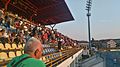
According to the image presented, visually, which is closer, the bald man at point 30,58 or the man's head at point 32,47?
the bald man at point 30,58

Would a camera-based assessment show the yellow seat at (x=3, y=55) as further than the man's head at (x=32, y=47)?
Yes

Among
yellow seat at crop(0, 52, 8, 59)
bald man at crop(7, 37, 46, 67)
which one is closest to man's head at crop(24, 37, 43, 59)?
bald man at crop(7, 37, 46, 67)

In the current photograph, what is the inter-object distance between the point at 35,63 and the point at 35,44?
218 mm

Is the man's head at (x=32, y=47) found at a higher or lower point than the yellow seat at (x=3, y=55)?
higher

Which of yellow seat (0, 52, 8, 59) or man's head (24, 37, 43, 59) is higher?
man's head (24, 37, 43, 59)

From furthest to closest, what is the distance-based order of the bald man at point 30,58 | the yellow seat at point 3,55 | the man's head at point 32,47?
the yellow seat at point 3,55, the man's head at point 32,47, the bald man at point 30,58

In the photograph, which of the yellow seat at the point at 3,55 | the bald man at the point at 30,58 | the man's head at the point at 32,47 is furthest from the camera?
the yellow seat at the point at 3,55

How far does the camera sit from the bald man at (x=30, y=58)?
103 inches

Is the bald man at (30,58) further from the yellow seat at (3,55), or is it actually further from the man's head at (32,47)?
the yellow seat at (3,55)

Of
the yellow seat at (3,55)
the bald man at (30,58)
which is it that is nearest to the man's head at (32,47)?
the bald man at (30,58)

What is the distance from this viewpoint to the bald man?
2.61 metres

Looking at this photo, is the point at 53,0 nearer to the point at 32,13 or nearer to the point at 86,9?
the point at 32,13

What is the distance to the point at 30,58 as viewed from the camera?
2.69 meters

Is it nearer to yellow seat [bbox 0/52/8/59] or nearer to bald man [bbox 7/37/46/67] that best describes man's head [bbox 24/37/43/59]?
bald man [bbox 7/37/46/67]
